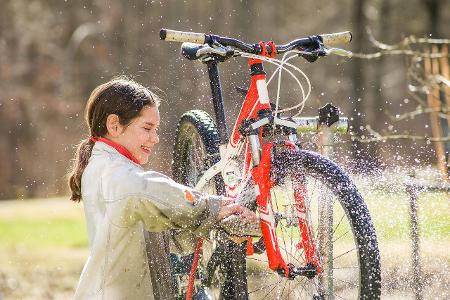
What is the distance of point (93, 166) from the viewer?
3.69m

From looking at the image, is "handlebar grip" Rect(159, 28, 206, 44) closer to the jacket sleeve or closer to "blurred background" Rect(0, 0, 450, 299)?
the jacket sleeve

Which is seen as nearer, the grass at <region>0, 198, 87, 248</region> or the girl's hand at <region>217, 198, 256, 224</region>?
the girl's hand at <region>217, 198, 256, 224</region>

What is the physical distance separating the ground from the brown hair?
4.88 ft

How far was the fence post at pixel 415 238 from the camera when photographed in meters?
5.40

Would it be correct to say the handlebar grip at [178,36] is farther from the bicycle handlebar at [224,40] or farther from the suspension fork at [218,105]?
the suspension fork at [218,105]

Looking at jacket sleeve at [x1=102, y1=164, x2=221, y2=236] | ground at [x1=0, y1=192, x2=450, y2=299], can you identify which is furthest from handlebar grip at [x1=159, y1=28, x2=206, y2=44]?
ground at [x1=0, y1=192, x2=450, y2=299]

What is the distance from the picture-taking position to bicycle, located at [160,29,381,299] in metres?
3.70

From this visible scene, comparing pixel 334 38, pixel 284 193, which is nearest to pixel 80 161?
pixel 284 193

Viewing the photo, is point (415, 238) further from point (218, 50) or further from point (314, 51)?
point (218, 50)

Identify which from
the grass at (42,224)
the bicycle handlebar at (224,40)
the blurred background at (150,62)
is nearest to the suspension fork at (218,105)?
the bicycle handlebar at (224,40)

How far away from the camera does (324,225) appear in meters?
4.14

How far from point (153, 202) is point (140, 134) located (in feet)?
1.47

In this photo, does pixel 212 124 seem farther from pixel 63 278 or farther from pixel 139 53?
pixel 139 53

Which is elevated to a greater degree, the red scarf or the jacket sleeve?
the red scarf
